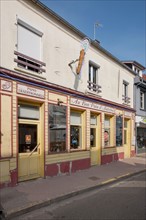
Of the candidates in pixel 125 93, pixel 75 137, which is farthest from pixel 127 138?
pixel 75 137

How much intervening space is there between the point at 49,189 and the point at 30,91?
339 cm

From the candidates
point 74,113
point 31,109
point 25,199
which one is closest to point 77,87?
point 74,113

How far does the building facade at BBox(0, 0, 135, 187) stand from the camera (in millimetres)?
9375

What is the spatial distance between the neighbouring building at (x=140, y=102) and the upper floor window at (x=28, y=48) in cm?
1181

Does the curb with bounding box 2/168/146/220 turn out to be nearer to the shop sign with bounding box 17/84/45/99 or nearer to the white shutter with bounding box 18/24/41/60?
the shop sign with bounding box 17/84/45/99

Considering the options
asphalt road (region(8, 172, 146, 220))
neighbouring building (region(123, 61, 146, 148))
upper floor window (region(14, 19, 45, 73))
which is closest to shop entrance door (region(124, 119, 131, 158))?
neighbouring building (region(123, 61, 146, 148))

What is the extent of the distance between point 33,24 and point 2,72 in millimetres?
2587

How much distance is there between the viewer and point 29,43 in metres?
10.5

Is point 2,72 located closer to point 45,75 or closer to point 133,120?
point 45,75

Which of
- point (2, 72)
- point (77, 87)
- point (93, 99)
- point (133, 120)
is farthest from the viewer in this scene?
point (133, 120)

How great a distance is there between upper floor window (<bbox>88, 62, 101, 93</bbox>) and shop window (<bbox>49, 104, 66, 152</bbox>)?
118 inches

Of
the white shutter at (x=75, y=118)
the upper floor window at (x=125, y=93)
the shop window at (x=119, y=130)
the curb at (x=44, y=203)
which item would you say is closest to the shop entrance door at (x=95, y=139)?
the white shutter at (x=75, y=118)

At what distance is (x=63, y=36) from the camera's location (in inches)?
488

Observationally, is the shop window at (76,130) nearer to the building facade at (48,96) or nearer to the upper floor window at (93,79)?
the building facade at (48,96)
